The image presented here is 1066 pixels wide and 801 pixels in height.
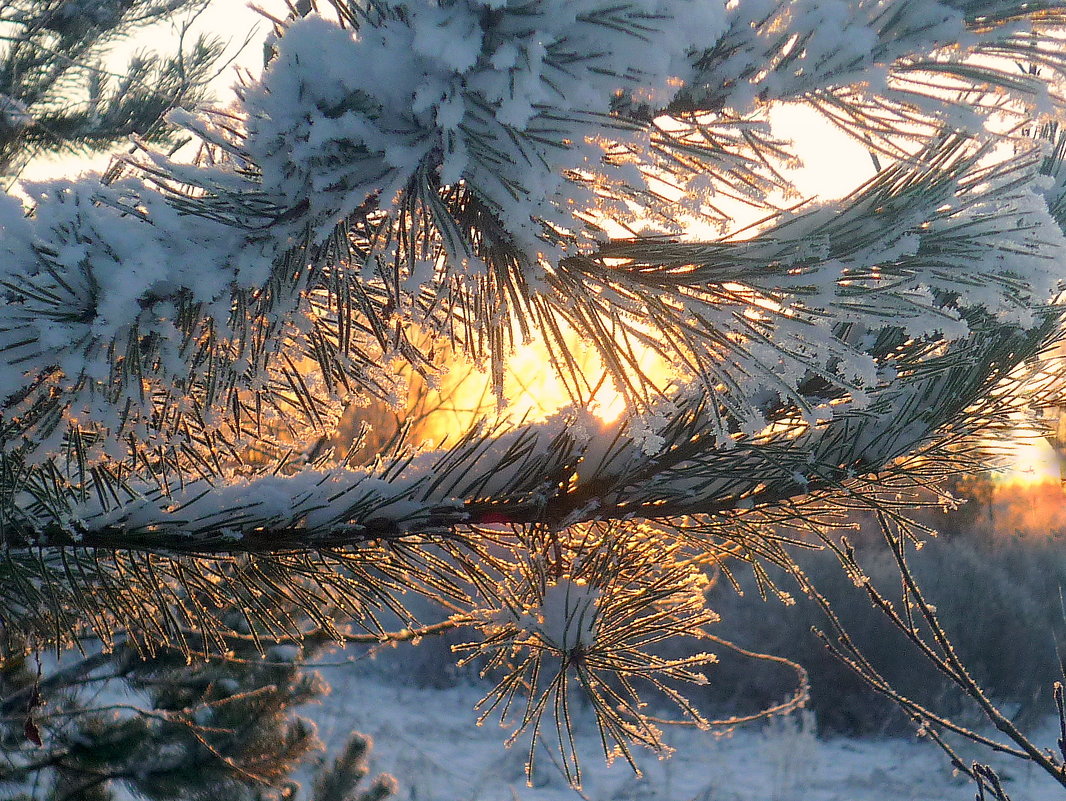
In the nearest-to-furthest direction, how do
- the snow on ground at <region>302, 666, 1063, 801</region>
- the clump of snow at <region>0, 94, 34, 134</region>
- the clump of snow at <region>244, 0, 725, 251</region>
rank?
1. the clump of snow at <region>244, 0, 725, 251</region>
2. the clump of snow at <region>0, 94, 34, 134</region>
3. the snow on ground at <region>302, 666, 1063, 801</region>

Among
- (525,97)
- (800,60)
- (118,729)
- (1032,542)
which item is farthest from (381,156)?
(1032,542)

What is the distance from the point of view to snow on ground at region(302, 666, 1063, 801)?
520cm

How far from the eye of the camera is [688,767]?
589 centimetres

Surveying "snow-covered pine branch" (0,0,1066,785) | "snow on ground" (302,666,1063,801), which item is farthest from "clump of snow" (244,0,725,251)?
"snow on ground" (302,666,1063,801)

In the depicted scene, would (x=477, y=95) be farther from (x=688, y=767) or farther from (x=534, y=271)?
(x=688, y=767)

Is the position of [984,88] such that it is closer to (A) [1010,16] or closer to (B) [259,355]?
(A) [1010,16]

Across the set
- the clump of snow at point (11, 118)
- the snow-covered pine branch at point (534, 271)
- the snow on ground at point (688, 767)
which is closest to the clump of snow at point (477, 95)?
the snow-covered pine branch at point (534, 271)

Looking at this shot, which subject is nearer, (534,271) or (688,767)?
(534,271)

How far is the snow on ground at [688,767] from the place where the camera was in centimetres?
520

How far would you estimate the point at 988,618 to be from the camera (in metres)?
7.02

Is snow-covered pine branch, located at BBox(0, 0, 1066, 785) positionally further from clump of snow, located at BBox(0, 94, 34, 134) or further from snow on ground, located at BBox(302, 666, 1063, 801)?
snow on ground, located at BBox(302, 666, 1063, 801)

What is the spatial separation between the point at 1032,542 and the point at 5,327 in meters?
11.0

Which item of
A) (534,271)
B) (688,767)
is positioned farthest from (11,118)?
(688,767)

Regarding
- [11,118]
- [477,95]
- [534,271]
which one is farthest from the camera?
[11,118]
